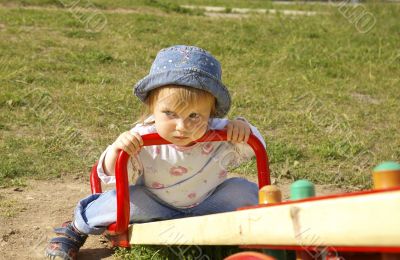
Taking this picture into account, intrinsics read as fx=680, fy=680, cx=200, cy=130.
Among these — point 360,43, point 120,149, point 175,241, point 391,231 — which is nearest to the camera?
point 391,231

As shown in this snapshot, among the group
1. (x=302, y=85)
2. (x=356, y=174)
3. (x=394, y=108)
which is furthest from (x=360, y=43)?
(x=356, y=174)

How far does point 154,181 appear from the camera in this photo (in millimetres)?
2848

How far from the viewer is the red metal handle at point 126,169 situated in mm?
2598

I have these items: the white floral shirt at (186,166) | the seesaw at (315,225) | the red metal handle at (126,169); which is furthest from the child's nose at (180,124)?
the seesaw at (315,225)

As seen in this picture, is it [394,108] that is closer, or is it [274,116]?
[274,116]

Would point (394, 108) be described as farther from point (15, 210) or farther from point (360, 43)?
point (15, 210)

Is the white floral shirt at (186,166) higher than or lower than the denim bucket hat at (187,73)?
lower

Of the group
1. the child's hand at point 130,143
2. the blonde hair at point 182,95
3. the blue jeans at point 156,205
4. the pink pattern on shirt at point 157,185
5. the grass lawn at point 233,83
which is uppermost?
the grass lawn at point 233,83

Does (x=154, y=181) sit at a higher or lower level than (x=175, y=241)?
higher

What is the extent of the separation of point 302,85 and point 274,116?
127 centimetres

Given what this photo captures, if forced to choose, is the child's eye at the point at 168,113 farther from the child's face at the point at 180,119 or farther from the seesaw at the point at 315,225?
the seesaw at the point at 315,225

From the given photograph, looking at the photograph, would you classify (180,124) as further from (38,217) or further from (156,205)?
(38,217)

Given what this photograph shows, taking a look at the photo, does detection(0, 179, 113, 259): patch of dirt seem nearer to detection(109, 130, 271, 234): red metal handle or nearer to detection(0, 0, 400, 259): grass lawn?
detection(0, 0, 400, 259): grass lawn

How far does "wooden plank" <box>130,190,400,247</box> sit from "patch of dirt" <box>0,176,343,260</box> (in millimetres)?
1037
